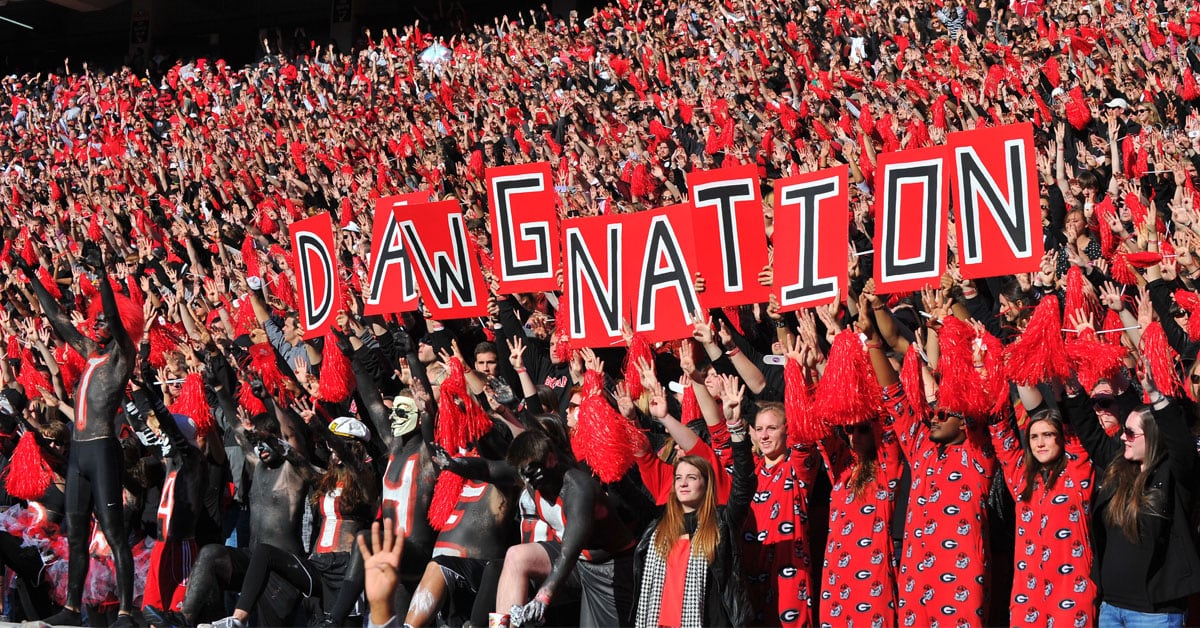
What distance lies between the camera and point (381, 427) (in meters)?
7.31

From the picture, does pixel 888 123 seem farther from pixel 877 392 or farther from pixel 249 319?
pixel 877 392

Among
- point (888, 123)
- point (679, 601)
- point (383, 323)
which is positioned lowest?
point (679, 601)

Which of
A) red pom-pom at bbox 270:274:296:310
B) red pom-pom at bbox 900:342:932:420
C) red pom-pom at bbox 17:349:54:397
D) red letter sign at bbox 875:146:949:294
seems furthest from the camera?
red pom-pom at bbox 270:274:296:310

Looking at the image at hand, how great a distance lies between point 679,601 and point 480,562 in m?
1.26

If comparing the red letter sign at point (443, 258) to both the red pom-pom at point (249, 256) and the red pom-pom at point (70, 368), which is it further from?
the red pom-pom at point (249, 256)

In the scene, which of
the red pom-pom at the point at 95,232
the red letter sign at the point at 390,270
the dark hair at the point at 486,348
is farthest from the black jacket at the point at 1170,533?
the red pom-pom at the point at 95,232

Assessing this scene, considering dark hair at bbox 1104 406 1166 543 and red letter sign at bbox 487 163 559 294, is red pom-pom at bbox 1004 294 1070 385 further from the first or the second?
red letter sign at bbox 487 163 559 294

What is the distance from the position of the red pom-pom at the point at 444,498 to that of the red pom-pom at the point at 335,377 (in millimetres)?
1797

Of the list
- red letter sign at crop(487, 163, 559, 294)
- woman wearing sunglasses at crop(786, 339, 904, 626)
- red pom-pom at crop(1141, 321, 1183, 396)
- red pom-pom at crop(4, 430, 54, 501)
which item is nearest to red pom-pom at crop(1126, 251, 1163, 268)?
red pom-pom at crop(1141, 321, 1183, 396)

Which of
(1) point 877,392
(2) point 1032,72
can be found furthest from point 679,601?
(2) point 1032,72

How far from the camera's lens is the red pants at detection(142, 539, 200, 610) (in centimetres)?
775

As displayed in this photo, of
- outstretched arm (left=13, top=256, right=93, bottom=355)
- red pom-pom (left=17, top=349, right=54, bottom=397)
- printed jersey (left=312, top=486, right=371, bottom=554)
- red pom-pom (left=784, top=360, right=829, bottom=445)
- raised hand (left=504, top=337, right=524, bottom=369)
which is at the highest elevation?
outstretched arm (left=13, top=256, right=93, bottom=355)

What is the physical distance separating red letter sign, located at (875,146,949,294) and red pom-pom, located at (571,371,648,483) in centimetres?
131

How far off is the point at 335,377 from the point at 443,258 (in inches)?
36.3
